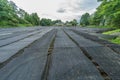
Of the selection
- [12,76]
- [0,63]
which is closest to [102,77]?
[12,76]

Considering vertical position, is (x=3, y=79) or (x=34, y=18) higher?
(x=3, y=79)

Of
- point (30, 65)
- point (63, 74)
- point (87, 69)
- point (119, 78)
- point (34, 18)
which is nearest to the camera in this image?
point (119, 78)

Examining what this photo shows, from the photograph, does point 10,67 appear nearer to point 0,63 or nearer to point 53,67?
point 0,63

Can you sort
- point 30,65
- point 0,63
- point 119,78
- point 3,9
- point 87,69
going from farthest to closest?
point 3,9 < point 0,63 < point 30,65 < point 87,69 < point 119,78

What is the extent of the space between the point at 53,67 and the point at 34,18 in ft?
293

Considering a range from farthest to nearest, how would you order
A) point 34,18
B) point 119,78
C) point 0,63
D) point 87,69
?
point 34,18
point 0,63
point 87,69
point 119,78

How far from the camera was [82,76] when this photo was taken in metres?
1.76

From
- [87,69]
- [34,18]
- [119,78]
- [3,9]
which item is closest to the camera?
[119,78]

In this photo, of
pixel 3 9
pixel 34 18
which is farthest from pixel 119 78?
pixel 34 18

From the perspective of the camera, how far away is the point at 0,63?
2.36 m

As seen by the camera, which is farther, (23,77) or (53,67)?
(53,67)

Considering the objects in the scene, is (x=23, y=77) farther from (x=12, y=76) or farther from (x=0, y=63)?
(x=0, y=63)

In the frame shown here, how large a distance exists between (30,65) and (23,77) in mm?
448

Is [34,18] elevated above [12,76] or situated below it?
below
